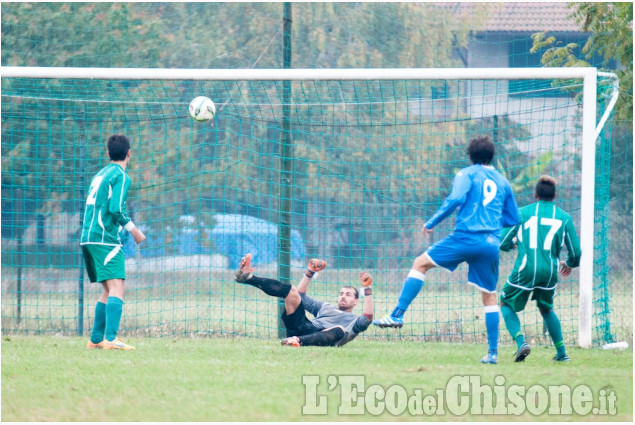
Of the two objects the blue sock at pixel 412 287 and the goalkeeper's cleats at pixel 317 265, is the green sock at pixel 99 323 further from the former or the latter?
the blue sock at pixel 412 287

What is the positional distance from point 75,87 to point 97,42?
2581 mm

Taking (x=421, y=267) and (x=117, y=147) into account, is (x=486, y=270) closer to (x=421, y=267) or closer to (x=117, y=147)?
(x=421, y=267)

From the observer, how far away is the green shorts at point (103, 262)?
7465 millimetres

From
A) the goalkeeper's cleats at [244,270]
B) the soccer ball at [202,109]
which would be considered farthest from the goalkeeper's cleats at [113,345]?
the soccer ball at [202,109]

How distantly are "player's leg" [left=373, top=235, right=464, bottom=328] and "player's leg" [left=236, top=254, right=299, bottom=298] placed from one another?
1834 mm

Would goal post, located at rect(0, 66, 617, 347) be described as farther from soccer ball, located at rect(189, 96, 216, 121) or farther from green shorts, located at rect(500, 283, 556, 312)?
green shorts, located at rect(500, 283, 556, 312)

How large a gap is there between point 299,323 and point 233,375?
2404 mm

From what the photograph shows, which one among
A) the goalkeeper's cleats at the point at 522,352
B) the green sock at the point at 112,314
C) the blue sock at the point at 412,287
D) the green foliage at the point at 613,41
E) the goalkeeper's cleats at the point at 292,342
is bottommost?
the goalkeeper's cleats at the point at 292,342

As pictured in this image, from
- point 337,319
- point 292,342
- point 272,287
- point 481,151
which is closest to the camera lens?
point 481,151

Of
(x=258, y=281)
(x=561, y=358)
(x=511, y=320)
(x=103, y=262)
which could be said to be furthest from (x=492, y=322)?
(x=103, y=262)

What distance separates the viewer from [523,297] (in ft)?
23.3

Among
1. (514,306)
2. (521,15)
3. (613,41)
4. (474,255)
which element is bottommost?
(514,306)

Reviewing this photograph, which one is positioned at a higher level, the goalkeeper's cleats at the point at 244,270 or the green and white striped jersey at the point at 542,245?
the green and white striped jersey at the point at 542,245

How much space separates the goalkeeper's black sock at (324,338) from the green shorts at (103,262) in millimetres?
1948
